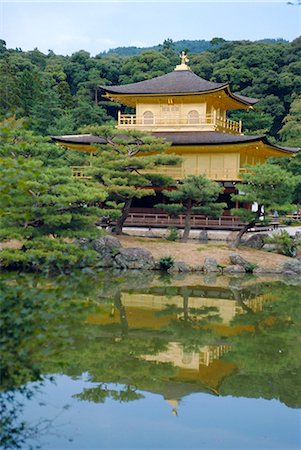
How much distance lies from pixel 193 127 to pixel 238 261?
8305mm

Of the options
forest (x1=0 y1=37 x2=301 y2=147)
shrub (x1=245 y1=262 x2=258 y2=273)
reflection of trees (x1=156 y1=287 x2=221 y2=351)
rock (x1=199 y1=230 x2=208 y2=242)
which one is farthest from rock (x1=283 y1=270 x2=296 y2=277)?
forest (x1=0 y1=37 x2=301 y2=147)

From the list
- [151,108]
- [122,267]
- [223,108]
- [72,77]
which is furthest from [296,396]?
[72,77]

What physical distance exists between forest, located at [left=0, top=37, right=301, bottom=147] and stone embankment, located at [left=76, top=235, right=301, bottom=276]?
56.0 ft

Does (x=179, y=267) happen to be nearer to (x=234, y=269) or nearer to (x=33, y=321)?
(x=234, y=269)

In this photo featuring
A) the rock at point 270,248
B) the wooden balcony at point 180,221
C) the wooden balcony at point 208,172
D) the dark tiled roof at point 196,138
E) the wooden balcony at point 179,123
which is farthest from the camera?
the wooden balcony at point 179,123

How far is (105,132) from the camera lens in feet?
69.9

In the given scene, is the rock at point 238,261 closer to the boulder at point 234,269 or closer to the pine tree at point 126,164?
the boulder at point 234,269

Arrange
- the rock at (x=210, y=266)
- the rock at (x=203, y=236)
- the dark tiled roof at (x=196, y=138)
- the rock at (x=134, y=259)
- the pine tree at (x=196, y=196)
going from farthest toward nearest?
the dark tiled roof at (x=196, y=138), the rock at (x=203, y=236), the pine tree at (x=196, y=196), the rock at (x=210, y=266), the rock at (x=134, y=259)

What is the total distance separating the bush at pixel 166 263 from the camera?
19.8 metres

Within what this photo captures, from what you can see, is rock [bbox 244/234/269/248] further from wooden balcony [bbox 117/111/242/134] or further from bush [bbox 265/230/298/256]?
wooden balcony [bbox 117/111/242/134]

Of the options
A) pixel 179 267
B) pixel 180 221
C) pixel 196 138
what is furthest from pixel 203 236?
pixel 196 138

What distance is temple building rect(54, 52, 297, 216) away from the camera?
24703mm

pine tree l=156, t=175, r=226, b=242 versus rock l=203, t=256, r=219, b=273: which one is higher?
pine tree l=156, t=175, r=226, b=242

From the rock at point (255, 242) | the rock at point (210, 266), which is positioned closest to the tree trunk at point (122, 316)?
the rock at point (210, 266)
